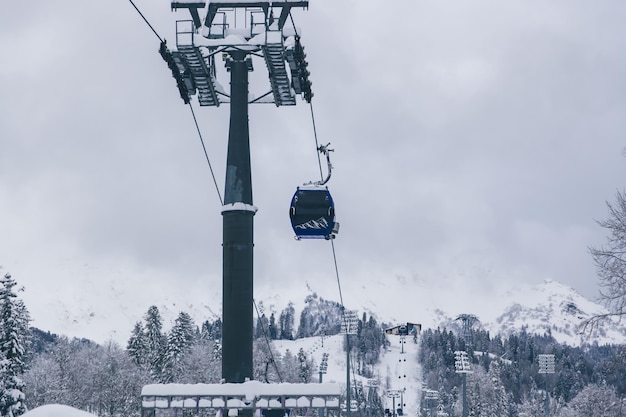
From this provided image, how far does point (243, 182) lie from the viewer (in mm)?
18719

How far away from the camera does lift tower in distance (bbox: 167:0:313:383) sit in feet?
59.7

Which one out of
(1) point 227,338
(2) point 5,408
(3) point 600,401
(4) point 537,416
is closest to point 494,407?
(4) point 537,416

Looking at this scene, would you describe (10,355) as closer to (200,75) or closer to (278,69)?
(200,75)

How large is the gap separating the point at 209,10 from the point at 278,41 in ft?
6.10

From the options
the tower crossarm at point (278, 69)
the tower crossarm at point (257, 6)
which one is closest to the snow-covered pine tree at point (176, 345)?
the tower crossarm at point (278, 69)

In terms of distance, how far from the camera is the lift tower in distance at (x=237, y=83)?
1819 centimetres

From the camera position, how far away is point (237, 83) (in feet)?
62.9

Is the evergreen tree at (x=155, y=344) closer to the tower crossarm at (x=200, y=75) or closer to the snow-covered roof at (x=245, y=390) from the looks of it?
the tower crossarm at (x=200, y=75)

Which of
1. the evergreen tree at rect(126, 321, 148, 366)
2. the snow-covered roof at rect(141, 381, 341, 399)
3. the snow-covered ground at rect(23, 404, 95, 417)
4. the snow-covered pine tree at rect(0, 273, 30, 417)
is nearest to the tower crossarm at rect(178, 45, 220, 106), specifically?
the snow-covered roof at rect(141, 381, 341, 399)

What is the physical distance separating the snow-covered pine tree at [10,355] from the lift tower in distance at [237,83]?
105 ft

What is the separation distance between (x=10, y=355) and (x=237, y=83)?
3416 cm

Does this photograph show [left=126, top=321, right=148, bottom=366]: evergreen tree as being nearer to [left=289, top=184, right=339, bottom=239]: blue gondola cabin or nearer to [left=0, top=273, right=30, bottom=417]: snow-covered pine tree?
[left=0, top=273, right=30, bottom=417]: snow-covered pine tree

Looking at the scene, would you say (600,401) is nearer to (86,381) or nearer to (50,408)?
(86,381)

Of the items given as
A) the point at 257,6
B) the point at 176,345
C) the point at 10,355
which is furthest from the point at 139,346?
the point at 257,6
